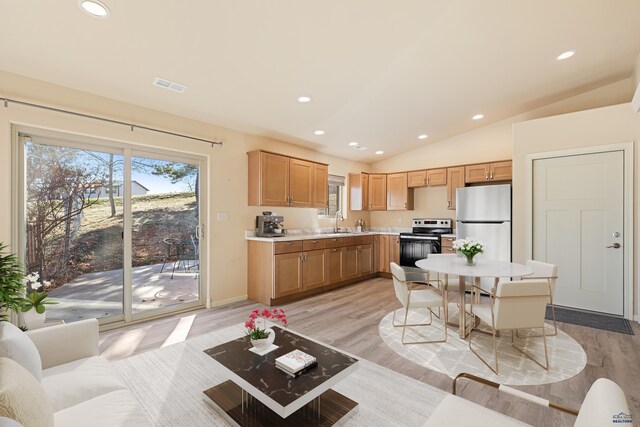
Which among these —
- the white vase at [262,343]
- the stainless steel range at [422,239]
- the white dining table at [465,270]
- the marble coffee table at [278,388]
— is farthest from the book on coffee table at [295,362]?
the stainless steel range at [422,239]

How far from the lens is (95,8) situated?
2.02 meters

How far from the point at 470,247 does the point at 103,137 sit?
13.4 feet

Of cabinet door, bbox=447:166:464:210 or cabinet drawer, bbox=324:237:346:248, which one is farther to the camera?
cabinet door, bbox=447:166:464:210

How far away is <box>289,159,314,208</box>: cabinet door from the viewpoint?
4.78 m

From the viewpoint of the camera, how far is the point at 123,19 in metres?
2.14

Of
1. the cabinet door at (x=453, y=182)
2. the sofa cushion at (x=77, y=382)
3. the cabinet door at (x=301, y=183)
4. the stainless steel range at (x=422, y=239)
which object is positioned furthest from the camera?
the stainless steel range at (x=422, y=239)

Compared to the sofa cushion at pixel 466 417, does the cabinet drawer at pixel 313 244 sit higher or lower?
higher

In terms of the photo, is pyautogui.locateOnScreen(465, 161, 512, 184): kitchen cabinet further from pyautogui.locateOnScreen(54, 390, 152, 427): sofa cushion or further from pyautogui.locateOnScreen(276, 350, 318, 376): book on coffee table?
pyautogui.locateOnScreen(54, 390, 152, 427): sofa cushion

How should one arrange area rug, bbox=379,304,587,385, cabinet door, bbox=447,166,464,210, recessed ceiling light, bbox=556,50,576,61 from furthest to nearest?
cabinet door, bbox=447,166,464,210, recessed ceiling light, bbox=556,50,576,61, area rug, bbox=379,304,587,385

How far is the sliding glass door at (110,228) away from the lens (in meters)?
2.92

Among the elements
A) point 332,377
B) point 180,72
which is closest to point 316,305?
point 332,377

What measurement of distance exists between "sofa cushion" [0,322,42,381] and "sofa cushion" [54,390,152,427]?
26cm

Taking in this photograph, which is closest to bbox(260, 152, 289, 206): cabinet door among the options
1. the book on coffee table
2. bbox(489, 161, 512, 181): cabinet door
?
the book on coffee table

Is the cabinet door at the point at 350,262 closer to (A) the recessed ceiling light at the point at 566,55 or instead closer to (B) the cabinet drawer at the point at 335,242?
(B) the cabinet drawer at the point at 335,242
